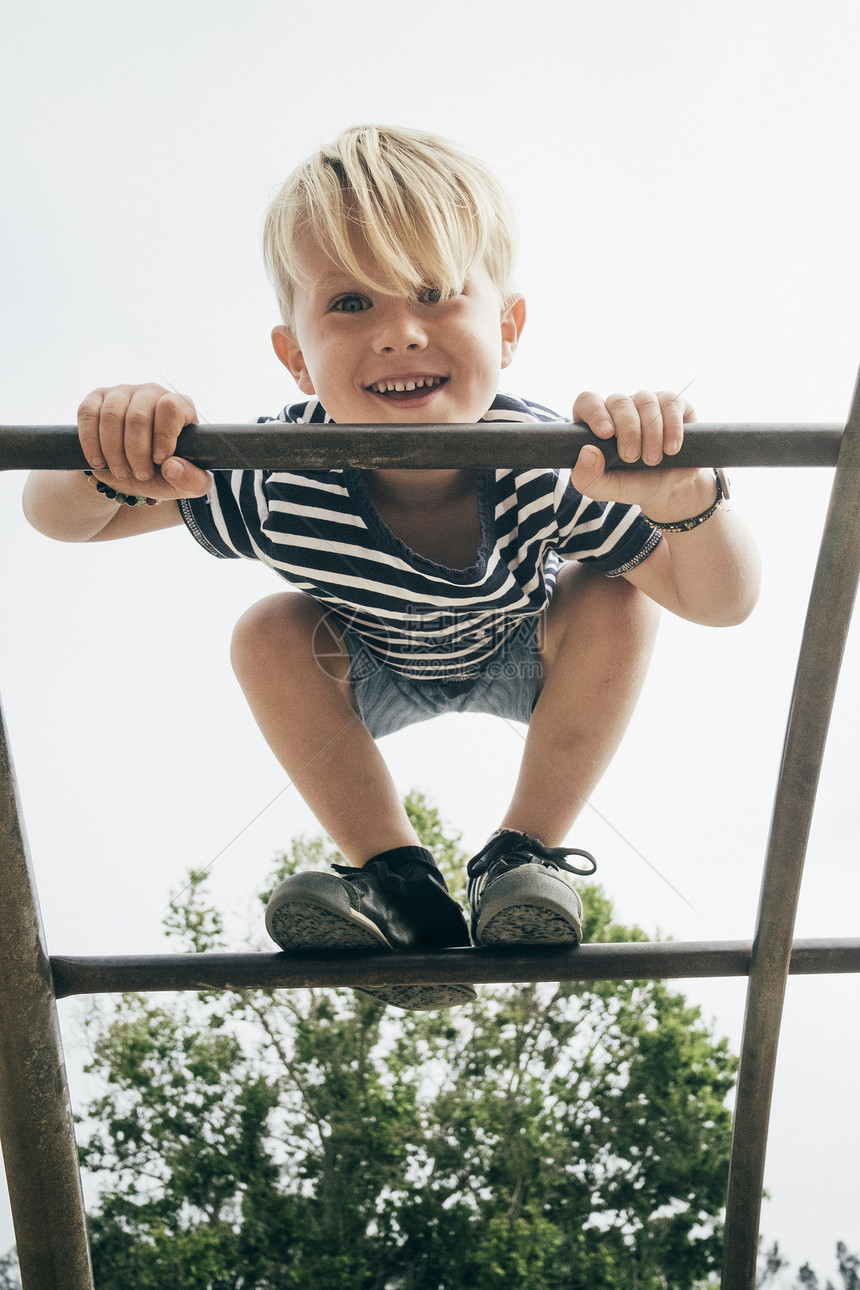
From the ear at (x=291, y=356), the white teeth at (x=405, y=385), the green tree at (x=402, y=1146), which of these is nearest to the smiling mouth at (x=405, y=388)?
the white teeth at (x=405, y=385)

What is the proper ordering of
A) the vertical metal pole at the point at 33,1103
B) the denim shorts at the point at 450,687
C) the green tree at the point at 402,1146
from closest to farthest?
the vertical metal pole at the point at 33,1103 < the denim shorts at the point at 450,687 < the green tree at the point at 402,1146

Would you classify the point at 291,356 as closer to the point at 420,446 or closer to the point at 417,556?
the point at 417,556

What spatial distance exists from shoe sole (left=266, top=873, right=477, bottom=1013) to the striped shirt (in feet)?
0.83

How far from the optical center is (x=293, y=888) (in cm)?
61

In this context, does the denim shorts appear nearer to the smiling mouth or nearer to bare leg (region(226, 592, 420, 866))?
bare leg (region(226, 592, 420, 866))

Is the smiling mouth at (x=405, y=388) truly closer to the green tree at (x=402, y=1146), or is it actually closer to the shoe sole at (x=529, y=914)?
the shoe sole at (x=529, y=914)

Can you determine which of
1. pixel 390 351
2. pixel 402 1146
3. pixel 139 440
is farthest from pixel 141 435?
pixel 402 1146

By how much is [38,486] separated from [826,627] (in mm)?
501

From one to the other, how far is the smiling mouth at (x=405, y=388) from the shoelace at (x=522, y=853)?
0.34m

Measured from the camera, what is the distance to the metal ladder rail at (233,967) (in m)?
0.45

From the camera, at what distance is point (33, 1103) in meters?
0.59

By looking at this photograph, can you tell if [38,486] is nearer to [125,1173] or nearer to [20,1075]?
[20,1075]

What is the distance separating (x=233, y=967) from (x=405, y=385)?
0.42 meters

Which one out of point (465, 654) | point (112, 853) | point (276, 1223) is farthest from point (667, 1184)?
point (465, 654)
